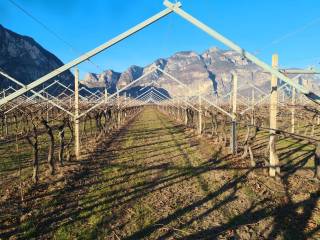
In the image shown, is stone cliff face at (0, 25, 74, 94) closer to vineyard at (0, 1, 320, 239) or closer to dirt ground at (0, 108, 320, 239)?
vineyard at (0, 1, 320, 239)

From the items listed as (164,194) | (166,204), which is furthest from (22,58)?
(166,204)

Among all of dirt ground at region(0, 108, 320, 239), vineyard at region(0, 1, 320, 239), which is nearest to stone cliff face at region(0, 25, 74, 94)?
vineyard at region(0, 1, 320, 239)

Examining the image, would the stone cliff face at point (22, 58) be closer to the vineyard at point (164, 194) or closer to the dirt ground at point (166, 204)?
the vineyard at point (164, 194)

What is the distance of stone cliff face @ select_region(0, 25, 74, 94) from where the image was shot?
128625 millimetres

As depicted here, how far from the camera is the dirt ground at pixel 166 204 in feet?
26.6

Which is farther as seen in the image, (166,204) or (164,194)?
(164,194)

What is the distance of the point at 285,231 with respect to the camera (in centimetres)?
811

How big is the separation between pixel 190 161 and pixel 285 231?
A: 28.1 feet

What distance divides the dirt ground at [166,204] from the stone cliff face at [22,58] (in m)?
111

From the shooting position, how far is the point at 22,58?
5591 inches

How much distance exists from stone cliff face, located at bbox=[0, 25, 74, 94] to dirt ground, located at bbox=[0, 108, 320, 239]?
110797mm

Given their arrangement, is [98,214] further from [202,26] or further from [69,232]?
[202,26]

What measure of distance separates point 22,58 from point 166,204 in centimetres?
14379

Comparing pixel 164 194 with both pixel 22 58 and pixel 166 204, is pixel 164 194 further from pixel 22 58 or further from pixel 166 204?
pixel 22 58
